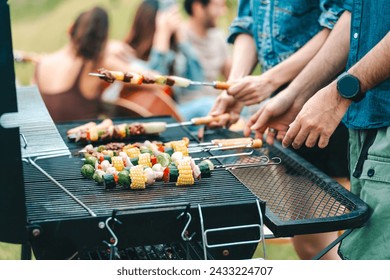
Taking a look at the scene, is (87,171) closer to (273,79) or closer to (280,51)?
(273,79)

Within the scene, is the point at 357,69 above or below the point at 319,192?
above

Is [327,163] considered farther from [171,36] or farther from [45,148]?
[171,36]

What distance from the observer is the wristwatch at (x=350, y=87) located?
6.54 feet

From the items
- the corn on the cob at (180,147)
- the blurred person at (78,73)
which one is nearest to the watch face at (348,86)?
the corn on the cob at (180,147)

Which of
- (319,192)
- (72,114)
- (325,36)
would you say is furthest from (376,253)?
(72,114)

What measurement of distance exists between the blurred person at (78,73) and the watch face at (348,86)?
3.04 metres

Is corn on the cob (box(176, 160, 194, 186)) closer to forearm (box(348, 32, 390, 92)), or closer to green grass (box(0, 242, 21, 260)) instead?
forearm (box(348, 32, 390, 92))

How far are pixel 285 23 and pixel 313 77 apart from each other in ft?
1.30

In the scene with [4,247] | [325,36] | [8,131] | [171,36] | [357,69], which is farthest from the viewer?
[171,36]

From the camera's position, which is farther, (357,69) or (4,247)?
(4,247)

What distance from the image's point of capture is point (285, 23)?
2.73 meters

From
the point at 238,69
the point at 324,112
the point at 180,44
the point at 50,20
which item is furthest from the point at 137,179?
the point at 50,20

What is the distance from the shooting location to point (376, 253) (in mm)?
2031

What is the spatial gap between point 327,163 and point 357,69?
1.02 metres
